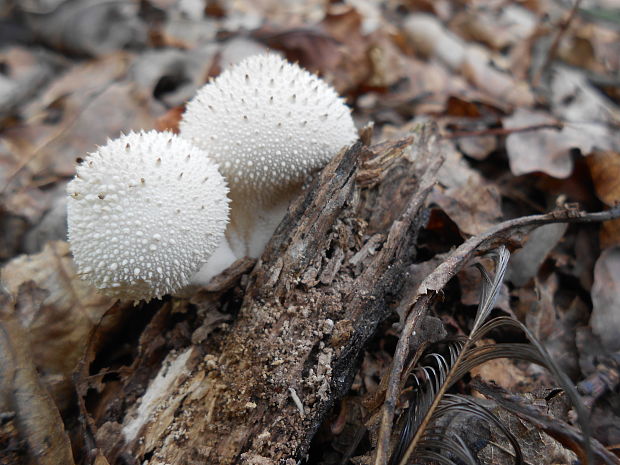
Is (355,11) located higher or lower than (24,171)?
higher

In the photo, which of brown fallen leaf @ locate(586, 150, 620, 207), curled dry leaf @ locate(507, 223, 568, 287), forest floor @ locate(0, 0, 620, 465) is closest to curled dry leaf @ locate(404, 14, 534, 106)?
forest floor @ locate(0, 0, 620, 465)

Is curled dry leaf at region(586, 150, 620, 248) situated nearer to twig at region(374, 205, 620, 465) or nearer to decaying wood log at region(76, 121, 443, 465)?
twig at region(374, 205, 620, 465)

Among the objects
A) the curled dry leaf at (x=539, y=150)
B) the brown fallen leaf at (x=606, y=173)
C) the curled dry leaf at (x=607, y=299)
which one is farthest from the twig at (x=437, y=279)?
the curled dry leaf at (x=539, y=150)

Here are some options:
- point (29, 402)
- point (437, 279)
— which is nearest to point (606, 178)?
point (437, 279)

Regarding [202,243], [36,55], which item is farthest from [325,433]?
[36,55]

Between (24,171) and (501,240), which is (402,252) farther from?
(24,171)
